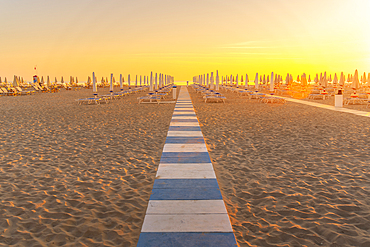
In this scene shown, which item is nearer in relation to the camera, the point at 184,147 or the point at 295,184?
the point at 295,184

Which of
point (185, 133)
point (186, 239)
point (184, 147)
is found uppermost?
point (185, 133)

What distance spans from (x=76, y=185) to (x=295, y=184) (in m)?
3.18

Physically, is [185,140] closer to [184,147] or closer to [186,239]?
[184,147]

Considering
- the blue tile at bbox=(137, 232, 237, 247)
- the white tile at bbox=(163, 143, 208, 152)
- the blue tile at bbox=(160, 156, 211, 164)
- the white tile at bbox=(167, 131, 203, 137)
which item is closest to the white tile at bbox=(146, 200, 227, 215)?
the blue tile at bbox=(137, 232, 237, 247)

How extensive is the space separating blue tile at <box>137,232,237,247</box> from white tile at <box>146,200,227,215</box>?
1.34ft

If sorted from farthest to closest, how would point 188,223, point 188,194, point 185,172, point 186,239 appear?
point 185,172 → point 188,194 → point 188,223 → point 186,239

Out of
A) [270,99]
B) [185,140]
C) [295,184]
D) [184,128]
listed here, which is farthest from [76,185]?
[270,99]

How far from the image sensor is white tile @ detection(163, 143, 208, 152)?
5.48 m

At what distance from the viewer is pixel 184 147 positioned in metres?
5.71

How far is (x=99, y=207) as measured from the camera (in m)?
3.12

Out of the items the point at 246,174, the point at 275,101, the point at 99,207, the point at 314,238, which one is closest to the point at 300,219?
the point at 314,238

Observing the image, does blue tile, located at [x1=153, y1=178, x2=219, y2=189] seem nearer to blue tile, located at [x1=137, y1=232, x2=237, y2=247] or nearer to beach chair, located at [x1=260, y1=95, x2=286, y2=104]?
blue tile, located at [x1=137, y1=232, x2=237, y2=247]

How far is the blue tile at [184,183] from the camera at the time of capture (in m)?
3.65

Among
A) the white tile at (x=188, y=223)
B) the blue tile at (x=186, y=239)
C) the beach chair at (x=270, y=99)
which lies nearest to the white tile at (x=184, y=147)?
the white tile at (x=188, y=223)
